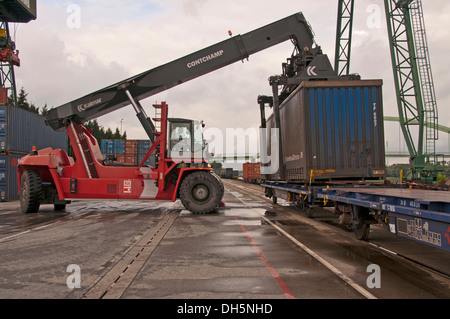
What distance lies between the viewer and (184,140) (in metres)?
13.5

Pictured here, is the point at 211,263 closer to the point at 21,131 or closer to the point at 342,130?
the point at 342,130

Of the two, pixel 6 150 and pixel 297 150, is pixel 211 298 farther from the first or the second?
pixel 6 150

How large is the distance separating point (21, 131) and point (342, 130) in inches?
724

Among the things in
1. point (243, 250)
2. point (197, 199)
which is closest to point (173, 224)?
point (197, 199)

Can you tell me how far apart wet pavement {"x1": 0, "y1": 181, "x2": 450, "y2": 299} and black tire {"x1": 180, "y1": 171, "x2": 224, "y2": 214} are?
2.69 meters

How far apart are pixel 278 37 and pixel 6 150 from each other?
51.9ft

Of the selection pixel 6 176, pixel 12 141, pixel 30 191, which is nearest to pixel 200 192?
pixel 30 191

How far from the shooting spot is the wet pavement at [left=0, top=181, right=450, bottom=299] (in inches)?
182

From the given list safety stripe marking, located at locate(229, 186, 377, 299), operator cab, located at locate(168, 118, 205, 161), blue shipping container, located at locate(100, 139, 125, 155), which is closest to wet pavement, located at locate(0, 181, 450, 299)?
safety stripe marking, located at locate(229, 186, 377, 299)

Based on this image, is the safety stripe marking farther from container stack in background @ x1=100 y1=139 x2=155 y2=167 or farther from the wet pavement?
container stack in background @ x1=100 y1=139 x2=155 y2=167

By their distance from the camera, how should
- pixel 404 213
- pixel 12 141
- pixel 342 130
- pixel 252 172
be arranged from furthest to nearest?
pixel 252 172, pixel 12 141, pixel 342 130, pixel 404 213

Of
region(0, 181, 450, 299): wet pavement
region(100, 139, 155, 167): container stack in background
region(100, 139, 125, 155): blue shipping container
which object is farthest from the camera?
region(100, 139, 125, 155): blue shipping container

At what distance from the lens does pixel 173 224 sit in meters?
10.8

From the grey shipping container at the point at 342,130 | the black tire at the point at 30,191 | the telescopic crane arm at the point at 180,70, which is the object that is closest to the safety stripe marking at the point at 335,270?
the grey shipping container at the point at 342,130
